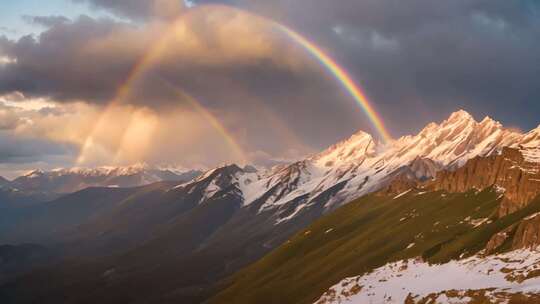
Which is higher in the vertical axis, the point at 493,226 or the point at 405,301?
the point at 493,226

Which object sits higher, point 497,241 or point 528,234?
point 497,241

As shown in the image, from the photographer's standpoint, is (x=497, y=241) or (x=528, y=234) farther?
(x=497, y=241)

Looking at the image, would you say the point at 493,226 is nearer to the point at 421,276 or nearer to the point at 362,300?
the point at 421,276

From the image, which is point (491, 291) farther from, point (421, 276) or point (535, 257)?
point (421, 276)

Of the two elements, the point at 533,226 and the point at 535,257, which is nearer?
the point at 535,257

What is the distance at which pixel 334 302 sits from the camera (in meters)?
175

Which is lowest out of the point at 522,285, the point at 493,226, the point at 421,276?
the point at 522,285

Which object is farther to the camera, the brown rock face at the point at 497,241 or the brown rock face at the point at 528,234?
the brown rock face at the point at 497,241

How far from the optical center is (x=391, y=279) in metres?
168

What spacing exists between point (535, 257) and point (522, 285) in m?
17.7

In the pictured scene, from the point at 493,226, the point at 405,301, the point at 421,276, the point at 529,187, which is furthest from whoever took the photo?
the point at 529,187

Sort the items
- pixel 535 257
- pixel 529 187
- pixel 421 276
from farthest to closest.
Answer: pixel 529 187 → pixel 421 276 → pixel 535 257

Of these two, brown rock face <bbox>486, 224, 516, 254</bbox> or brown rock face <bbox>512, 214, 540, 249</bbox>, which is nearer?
brown rock face <bbox>512, 214, 540, 249</bbox>

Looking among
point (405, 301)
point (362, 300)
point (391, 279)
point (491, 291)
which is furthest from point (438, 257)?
point (491, 291)
